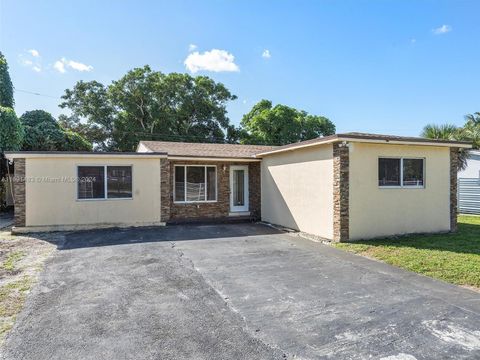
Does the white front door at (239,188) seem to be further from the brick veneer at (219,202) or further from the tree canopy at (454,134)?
the tree canopy at (454,134)

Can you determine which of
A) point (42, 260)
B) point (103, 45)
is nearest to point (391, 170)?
point (42, 260)

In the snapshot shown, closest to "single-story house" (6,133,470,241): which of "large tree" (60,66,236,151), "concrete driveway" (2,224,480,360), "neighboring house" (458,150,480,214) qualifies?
"concrete driveway" (2,224,480,360)

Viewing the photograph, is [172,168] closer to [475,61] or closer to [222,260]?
[222,260]

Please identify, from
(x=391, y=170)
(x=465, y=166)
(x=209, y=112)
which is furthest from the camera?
(x=209, y=112)

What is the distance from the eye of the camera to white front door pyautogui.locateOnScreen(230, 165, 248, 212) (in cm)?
1459

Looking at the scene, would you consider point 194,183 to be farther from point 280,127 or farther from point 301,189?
point 280,127

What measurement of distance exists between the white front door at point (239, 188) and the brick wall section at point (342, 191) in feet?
20.1

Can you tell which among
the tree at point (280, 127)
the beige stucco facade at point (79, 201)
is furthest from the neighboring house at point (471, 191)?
the tree at point (280, 127)

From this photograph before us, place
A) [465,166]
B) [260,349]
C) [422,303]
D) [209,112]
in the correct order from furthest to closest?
[209,112]
[465,166]
[422,303]
[260,349]

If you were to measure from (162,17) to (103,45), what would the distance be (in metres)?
4.55

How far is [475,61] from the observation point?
15.8 meters

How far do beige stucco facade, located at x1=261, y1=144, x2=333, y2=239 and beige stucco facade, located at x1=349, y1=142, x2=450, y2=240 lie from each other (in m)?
0.72

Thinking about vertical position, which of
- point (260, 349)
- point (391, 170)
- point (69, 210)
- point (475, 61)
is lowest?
point (260, 349)

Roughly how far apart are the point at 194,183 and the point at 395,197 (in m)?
7.82
